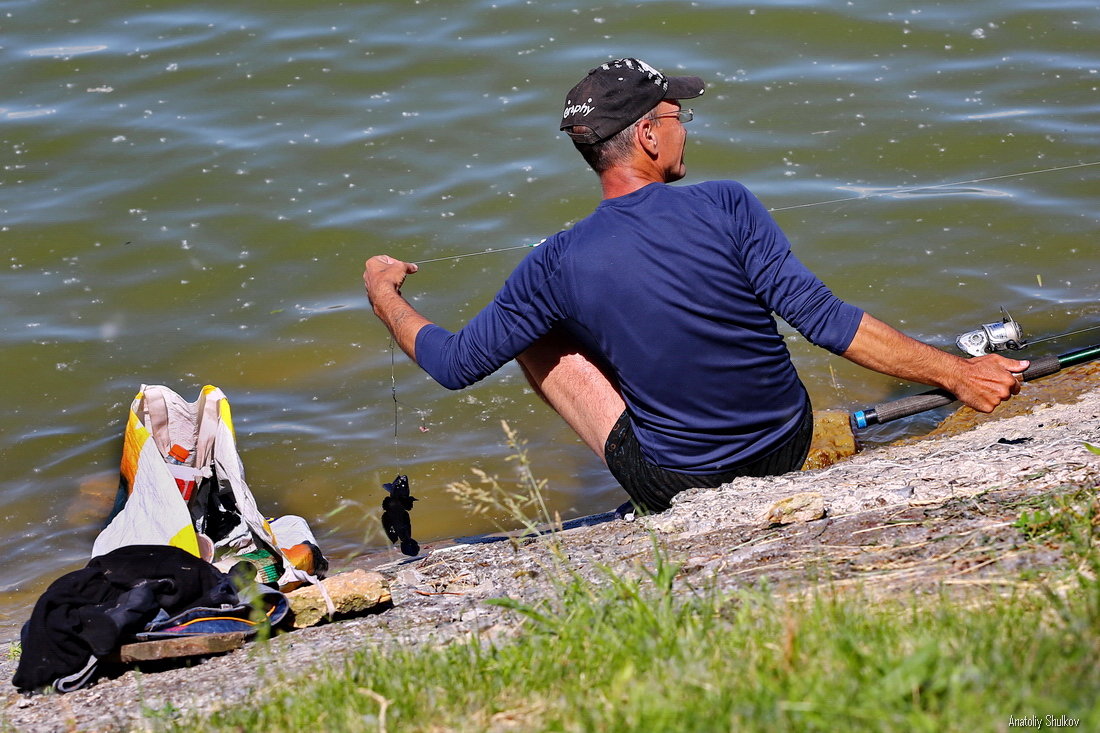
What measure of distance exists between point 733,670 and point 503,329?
6.38 ft

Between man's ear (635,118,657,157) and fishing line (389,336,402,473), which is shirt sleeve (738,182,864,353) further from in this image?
fishing line (389,336,402,473)

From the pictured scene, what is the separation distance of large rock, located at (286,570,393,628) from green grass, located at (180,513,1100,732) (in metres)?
0.66

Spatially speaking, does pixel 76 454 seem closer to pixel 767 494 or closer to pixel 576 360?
pixel 576 360

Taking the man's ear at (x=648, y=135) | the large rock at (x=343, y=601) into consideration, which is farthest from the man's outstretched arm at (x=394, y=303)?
the man's ear at (x=648, y=135)

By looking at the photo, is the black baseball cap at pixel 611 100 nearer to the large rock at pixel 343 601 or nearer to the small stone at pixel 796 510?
the small stone at pixel 796 510

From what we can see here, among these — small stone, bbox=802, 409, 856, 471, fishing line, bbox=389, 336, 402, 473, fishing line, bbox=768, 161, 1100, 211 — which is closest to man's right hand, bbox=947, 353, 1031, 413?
small stone, bbox=802, 409, 856, 471

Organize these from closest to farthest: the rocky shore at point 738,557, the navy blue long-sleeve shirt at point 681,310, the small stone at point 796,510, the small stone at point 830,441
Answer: the rocky shore at point 738,557, the small stone at point 796,510, the navy blue long-sleeve shirt at point 681,310, the small stone at point 830,441

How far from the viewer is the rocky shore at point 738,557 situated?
2938mm

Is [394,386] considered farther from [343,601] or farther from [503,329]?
[343,601]

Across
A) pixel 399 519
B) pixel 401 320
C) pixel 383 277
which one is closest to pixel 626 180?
pixel 401 320

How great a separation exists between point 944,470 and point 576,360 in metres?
1.37

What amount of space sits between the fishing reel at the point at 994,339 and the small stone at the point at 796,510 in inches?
66.8

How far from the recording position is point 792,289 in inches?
150

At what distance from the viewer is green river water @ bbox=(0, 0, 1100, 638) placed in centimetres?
653
